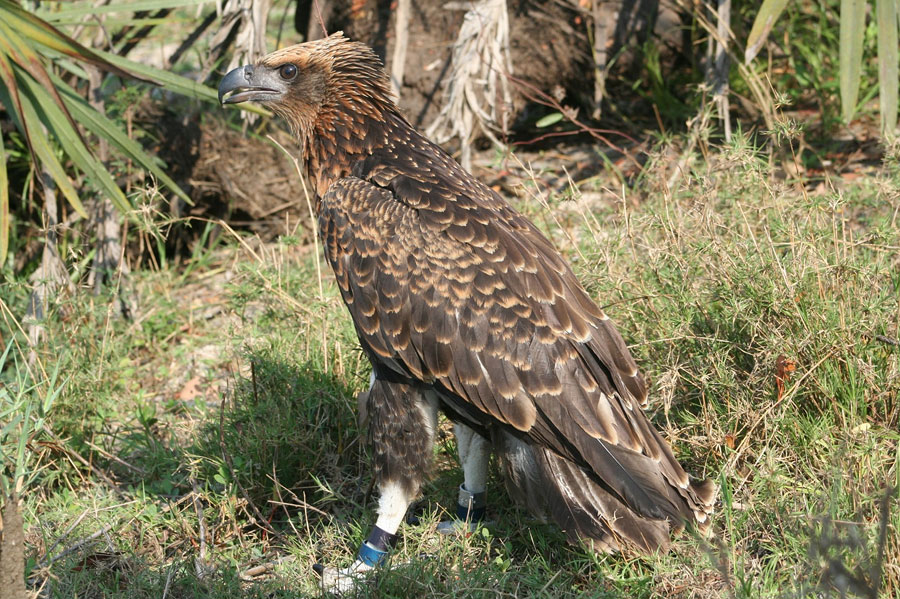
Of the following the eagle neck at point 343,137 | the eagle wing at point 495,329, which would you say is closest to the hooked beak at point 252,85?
the eagle neck at point 343,137

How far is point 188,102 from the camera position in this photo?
22.8ft

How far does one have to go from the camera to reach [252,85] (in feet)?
14.5

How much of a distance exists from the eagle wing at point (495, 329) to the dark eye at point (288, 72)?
731 mm

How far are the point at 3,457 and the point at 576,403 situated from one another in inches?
89.5

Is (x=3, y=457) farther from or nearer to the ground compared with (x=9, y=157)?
nearer to the ground

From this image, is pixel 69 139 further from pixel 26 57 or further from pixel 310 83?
pixel 310 83

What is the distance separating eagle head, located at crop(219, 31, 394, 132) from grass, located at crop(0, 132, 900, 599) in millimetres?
974

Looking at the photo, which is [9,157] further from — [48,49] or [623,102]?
[623,102]

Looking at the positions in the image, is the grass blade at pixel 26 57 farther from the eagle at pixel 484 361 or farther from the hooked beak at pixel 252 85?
the eagle at pixel 484 361

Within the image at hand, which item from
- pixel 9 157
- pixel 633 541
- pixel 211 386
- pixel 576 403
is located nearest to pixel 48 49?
pixel 9 157

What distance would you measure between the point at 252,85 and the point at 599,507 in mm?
2420

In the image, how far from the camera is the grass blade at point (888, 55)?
463 cm

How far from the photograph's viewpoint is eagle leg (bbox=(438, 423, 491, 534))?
167 inches

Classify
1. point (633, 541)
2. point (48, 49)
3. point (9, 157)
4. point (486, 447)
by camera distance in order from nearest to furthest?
point (633, 541), point (486, 447), point (48, 49), point (9, 157)
